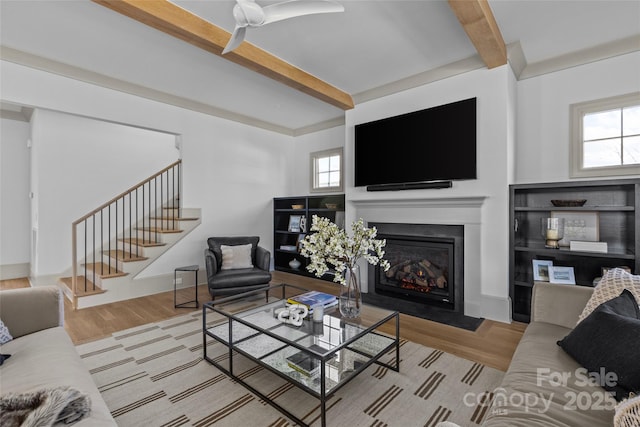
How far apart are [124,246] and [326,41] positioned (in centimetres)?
424

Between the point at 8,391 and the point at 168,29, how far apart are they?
8.54 feet

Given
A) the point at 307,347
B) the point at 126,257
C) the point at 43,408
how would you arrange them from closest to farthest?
the point at 43,408, the point at 307,347, the point at 126,257

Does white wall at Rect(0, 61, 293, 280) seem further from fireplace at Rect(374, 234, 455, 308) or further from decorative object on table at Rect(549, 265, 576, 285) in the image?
decorative object on table at Rect(549, 265, 576, 285)

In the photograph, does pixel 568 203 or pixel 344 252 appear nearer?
pixel 344 252

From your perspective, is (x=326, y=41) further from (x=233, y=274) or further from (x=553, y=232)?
(x=553, y=232)

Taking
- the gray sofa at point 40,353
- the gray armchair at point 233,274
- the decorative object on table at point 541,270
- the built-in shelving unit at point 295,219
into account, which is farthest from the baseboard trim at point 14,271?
the decorative object on table at point 541,270

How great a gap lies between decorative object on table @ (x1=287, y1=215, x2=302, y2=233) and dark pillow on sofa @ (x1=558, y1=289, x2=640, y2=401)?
13.9ft

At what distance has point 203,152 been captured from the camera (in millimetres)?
4812

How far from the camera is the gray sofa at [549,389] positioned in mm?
1113

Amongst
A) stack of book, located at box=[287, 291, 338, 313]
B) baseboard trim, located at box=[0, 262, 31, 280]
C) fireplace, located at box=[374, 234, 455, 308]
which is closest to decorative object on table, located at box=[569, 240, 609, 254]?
fireplace, located at box=[374, 234, 455, 308]

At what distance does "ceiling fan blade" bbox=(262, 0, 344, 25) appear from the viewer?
1.98m

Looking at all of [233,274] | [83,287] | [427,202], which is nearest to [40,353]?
[233,274]

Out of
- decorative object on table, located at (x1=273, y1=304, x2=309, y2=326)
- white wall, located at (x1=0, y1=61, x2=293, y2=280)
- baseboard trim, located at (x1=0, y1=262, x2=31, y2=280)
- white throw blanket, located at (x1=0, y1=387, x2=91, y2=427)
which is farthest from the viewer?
baseboard trim, located at (x1=0, y1=262, x2=31, y2=280)

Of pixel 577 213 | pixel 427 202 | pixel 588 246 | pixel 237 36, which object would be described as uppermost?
pixel 237 36
